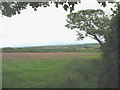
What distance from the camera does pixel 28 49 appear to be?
7137 millimetres

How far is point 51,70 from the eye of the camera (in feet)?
22.0

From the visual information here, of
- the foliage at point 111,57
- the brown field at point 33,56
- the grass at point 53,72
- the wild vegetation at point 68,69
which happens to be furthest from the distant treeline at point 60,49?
the foliage at point 111,57

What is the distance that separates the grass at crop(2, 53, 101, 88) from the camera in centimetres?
→ 633

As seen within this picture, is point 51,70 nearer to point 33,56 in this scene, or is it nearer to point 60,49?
point 33,56

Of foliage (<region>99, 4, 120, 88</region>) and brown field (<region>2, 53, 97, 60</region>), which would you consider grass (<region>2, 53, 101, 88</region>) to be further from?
foliage (<region>99, 4, 120, 88</region>)

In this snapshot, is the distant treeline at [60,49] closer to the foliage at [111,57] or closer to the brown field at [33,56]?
the brown field at [33,56]

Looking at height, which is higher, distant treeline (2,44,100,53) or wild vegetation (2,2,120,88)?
distant treeline (2,44,100,53)

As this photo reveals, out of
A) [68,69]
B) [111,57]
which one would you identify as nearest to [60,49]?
[68,69]

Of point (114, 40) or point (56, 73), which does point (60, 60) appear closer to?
point (56, 73)

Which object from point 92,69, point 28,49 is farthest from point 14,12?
point 92,69

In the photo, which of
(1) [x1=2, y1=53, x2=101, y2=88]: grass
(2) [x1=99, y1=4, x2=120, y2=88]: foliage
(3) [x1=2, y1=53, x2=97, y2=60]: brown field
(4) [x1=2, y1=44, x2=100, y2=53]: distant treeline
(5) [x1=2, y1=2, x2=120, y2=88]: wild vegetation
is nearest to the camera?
(2) [x1=99, y1=4, x2=120, y2=88]: foliage

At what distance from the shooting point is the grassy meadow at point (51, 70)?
20.8 feet

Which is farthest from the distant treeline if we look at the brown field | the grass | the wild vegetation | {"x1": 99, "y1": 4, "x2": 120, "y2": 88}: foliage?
{"x1": 99, "y1": 4, "x2": 120, "y2": 88}: foliage

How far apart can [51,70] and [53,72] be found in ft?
0.44
